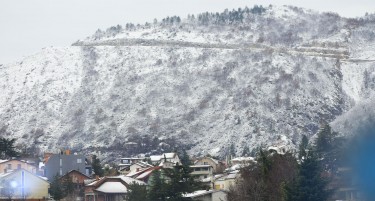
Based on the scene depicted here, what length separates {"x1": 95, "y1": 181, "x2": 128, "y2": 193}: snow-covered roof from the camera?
6134 centimetres

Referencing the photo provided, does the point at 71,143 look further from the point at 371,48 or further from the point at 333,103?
the point at 371,48

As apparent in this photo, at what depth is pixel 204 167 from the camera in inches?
3329

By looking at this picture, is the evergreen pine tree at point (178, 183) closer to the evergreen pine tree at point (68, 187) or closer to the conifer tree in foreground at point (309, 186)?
the conifer tree in foreground at point (309, 186)

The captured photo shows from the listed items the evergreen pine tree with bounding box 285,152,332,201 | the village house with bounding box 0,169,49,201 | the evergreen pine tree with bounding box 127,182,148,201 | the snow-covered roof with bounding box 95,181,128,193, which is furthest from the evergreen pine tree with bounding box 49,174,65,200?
the evergreen pine tree with bounding box 285,152,332,201

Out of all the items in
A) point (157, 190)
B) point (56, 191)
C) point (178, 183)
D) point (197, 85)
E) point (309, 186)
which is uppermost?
point (197, 85)

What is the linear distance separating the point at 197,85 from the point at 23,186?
9403cm

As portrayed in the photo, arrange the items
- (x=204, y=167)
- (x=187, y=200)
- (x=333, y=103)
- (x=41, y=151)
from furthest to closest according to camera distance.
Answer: (x=333, y=103)
(x=41, y=151)
(x=204, y=167)
(x=187, y=200)

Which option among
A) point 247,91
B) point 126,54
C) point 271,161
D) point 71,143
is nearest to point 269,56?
point 247,91

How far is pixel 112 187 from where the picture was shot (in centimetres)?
6219

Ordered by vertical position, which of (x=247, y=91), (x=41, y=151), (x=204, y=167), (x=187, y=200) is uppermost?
(x=247, y=91)

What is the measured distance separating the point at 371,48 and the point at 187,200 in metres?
138

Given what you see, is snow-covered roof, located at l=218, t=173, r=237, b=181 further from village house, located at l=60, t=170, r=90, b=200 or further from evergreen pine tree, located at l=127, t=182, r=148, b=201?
evergreen pine tree, located at l=127, t=182, r=148, b=201

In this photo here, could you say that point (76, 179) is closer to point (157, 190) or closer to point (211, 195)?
point (211, 195)

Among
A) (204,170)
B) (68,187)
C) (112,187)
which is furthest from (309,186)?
(204,170)
